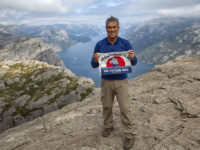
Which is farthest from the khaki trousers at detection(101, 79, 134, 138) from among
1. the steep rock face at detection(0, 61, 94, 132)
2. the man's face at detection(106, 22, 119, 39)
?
the steep rock face at detection(0, 61, 94, 132)

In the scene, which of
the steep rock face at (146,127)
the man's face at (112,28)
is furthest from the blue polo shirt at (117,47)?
the steep rock face at (146,127)

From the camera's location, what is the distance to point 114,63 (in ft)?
30.1

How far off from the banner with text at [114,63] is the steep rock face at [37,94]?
88.3 meters

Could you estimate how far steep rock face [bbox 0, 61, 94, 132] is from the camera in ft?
305

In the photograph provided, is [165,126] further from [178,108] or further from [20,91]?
[20,91]

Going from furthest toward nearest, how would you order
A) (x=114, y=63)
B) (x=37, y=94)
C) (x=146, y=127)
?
(x=37, y=94), (x=146, y=127), (x=114, y=63)

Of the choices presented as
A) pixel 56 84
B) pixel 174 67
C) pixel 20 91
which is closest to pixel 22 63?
pixel 20 91

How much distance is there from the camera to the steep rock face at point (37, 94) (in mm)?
92812

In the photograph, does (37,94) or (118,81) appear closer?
(118,81)

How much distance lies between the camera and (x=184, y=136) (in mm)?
9312

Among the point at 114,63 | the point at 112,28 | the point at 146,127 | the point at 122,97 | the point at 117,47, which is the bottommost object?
the point at 146,127

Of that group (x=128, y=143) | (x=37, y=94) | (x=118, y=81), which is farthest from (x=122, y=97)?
(x=37, y=94)

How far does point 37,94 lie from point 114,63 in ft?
365

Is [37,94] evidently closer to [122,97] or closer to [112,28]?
[122,97]
